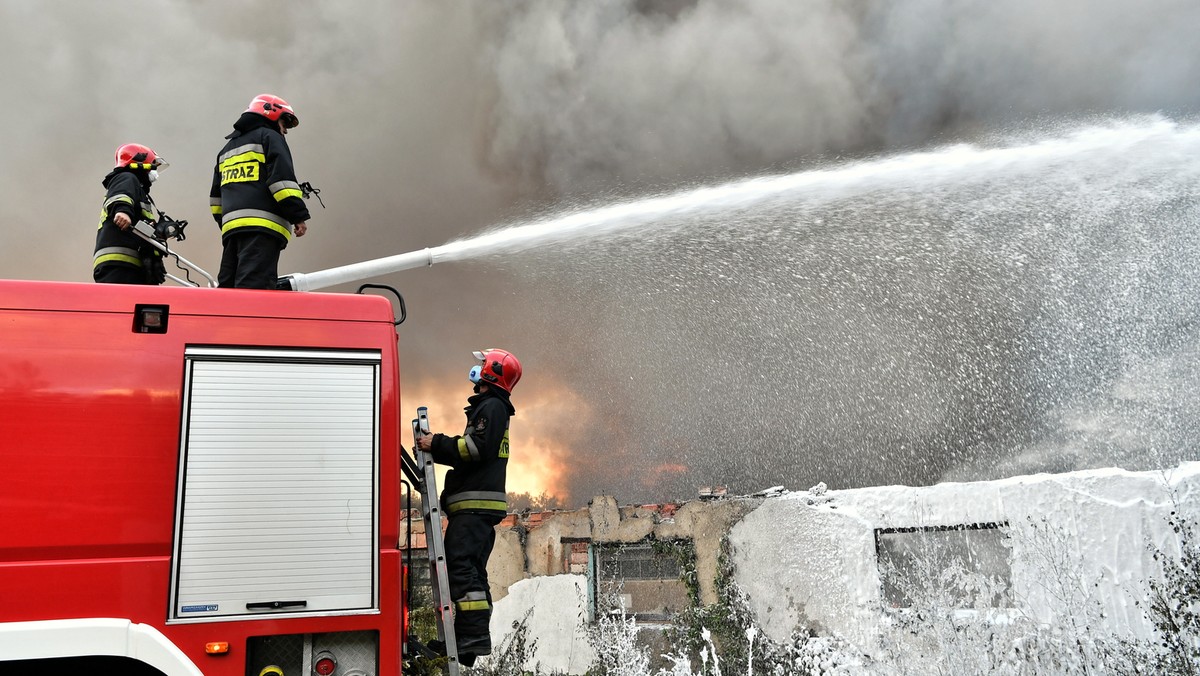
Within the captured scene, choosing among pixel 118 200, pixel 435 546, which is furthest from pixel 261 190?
pixel 435 546

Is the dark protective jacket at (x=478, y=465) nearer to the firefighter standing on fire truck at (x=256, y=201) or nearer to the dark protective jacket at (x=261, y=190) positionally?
the firefighter standing on fire truck at (x=256, y=201)

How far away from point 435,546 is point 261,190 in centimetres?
204

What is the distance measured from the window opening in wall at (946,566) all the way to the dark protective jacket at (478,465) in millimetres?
5351

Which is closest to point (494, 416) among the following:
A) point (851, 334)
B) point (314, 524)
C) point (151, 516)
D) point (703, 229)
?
point (314, 524)

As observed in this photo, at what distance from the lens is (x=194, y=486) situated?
10.8 feet

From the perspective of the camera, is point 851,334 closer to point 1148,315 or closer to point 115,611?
point 1148,315

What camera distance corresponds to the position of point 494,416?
15.1 ft

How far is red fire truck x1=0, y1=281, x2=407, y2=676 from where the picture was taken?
123 inches

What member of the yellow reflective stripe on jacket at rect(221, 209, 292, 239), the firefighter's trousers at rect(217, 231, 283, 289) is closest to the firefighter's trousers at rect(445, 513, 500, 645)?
the firefighter's trousers at rect(217, 231, 283, 289)

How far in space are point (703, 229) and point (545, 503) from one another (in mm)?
8263

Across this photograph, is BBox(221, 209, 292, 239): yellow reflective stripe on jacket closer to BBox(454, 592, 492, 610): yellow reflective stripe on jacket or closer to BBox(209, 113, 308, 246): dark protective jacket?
BBox(209, 113, 308, 246): dark protective jacket

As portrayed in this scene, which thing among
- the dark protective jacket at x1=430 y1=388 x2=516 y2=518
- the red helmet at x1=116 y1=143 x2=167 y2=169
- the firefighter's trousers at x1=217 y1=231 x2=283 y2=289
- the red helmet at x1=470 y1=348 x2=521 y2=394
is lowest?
the dark protective jacket at x1=430 y1=388 x2=516 y2=518

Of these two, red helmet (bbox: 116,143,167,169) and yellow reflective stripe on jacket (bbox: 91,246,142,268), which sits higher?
red helmet (bbox: 116,143,167,169)

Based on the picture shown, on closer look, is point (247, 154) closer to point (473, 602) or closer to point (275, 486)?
point (275, 486)
